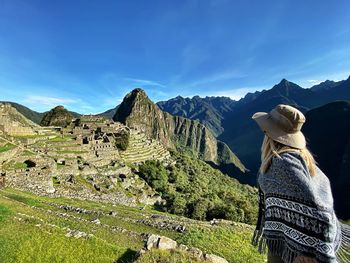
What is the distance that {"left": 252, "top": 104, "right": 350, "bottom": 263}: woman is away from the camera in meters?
3.49

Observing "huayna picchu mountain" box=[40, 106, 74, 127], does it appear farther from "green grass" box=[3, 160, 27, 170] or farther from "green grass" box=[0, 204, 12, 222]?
"green grass" box=[0, 204, 12, 222]

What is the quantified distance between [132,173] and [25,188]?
2838 cm

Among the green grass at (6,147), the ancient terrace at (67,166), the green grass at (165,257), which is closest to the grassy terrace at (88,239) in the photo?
the green grass at (165,257)

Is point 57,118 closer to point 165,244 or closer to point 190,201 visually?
point 190,201

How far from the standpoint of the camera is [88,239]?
11.6 m

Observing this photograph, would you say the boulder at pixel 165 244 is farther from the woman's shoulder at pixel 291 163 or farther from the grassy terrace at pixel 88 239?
the woman's shoulder at pixel 291 163

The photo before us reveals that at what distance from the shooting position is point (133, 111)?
196m

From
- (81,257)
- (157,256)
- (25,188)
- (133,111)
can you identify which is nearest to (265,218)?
(157,256)

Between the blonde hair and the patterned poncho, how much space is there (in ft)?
0.22

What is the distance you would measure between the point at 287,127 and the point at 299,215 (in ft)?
3.64

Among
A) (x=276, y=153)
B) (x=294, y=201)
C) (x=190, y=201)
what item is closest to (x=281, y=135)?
(x=276, y=153)

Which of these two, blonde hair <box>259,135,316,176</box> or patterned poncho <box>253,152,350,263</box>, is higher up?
blonde hair <box>259,135,316,176</box>

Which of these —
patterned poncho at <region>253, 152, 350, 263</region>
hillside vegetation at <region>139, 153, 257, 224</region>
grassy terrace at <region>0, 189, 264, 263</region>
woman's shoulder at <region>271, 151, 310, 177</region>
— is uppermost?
woman's shoulder at <region>271, 151, 310, 177</region>

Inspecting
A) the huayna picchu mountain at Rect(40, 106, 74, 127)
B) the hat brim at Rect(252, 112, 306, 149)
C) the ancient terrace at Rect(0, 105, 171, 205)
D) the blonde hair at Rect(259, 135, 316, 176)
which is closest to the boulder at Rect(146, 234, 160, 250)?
the blonde hair at Rect(259, 135, 316, 176)
